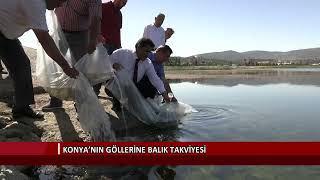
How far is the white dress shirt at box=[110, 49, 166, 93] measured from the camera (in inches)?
243

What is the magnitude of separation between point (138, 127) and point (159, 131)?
29 cm

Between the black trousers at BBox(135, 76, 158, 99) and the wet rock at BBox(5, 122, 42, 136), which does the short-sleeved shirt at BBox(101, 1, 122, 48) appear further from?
the wet rock at BBox(5, 122, 42, 136)

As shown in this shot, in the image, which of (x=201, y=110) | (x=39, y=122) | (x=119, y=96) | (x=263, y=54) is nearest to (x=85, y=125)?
(x=39, y=122)

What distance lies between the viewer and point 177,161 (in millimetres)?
2840

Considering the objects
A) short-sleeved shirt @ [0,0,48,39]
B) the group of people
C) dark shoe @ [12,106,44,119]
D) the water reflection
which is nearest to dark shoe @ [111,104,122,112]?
the group of people

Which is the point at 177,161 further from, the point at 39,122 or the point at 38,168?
the point at 39,122

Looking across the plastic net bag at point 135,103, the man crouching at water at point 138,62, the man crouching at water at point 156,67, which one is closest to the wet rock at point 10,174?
the plastic net bag at point 135,103

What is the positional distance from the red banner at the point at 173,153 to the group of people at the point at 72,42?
167 centimetres

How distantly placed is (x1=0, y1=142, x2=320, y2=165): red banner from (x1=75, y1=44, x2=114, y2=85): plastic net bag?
2.43 m

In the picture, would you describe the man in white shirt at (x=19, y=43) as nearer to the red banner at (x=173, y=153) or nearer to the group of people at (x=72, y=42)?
the group of people at (x=72, y=42)

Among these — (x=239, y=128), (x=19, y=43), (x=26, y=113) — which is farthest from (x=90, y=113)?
(x=239, y=128)

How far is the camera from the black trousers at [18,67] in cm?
489

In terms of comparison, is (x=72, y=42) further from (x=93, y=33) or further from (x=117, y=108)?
(x=117, y=108)

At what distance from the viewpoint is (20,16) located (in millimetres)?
4418
